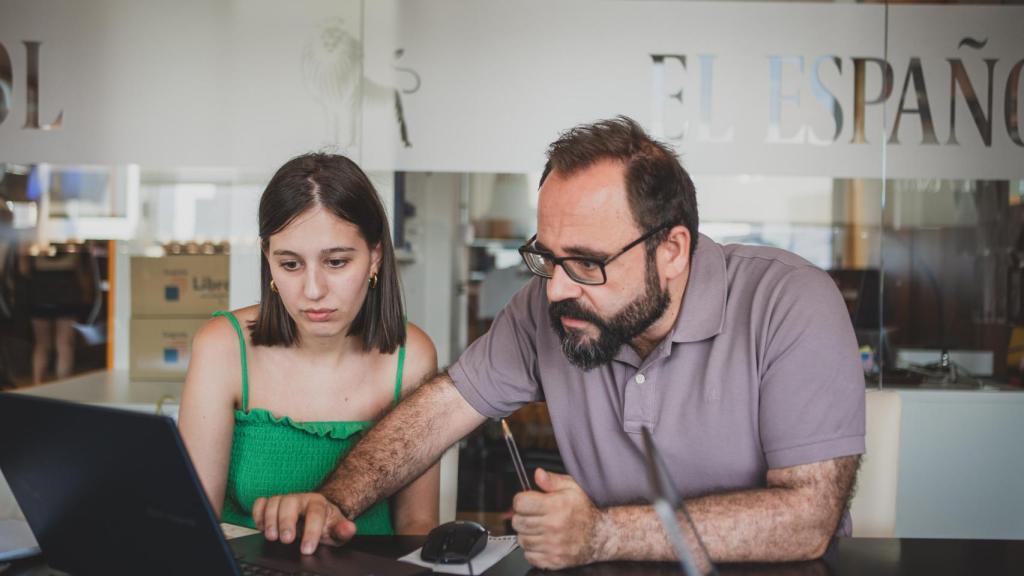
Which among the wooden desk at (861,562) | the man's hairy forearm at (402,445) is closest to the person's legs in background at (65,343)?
the man's hairy forearm at (402,445)

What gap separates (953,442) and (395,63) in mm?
2156

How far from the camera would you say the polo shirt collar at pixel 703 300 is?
1.54 metres

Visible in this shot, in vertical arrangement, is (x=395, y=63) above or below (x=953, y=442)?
above

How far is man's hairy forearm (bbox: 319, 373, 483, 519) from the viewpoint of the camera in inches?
60.8

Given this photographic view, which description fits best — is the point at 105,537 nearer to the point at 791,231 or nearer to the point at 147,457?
the point at 147,457

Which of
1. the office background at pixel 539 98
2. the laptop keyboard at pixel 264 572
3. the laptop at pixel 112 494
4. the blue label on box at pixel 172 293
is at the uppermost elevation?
the office background at pixel 539 98

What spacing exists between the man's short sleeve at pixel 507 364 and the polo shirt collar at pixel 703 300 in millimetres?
284

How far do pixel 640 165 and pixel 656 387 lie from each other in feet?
1.16

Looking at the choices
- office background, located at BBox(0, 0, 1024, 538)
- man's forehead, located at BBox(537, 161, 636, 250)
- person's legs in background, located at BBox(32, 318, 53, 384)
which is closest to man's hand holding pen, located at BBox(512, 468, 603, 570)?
man's forehead, located at BBox(537, 161, 636, 250)

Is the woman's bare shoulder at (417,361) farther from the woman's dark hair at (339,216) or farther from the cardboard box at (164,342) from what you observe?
the cardboard box at (164,342)

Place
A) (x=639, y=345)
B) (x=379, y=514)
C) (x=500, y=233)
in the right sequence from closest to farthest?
(x=639, y=345)
(x=379, y=514)
(x=500, y=233)

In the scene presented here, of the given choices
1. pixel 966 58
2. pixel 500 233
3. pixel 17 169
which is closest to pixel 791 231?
pixel 500 233

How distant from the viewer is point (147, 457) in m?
0.94

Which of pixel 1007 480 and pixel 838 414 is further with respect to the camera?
pixel 1007 480
